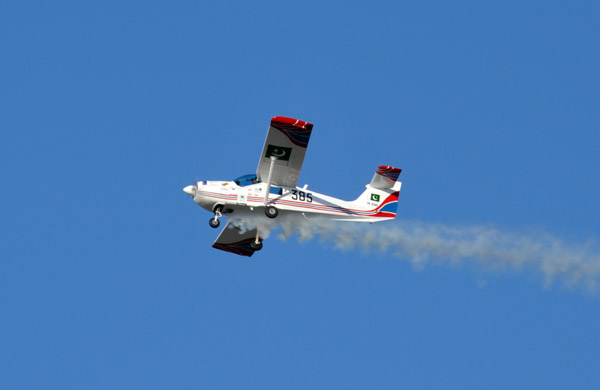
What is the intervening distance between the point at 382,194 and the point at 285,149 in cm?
446

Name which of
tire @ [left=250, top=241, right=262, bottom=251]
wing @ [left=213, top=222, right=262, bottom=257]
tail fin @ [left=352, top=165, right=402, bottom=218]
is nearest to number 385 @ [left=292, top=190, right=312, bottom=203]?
tail fin @ [left=352, top=165, right=402, bottom=218]

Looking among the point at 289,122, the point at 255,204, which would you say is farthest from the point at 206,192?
the point at 289,122

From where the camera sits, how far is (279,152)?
121 feet

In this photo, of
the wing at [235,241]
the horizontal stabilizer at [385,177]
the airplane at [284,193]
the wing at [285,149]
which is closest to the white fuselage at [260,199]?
the airplane at [284,193]

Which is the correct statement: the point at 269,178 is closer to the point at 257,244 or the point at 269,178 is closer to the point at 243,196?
the point at 243,196

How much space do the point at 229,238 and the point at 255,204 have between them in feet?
12.9

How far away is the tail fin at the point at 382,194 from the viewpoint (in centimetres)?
3919

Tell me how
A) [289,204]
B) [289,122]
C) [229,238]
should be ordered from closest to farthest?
[289,122] < [289,204] < [229,238]

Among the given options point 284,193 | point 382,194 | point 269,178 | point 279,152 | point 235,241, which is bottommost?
point 235,241

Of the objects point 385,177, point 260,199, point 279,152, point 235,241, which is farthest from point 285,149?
point 235,241

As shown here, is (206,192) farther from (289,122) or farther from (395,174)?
(395,174)

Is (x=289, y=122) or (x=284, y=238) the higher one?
(x=289, y=122)

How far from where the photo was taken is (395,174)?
39.2 metres

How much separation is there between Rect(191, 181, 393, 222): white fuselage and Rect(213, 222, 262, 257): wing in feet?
8.74
